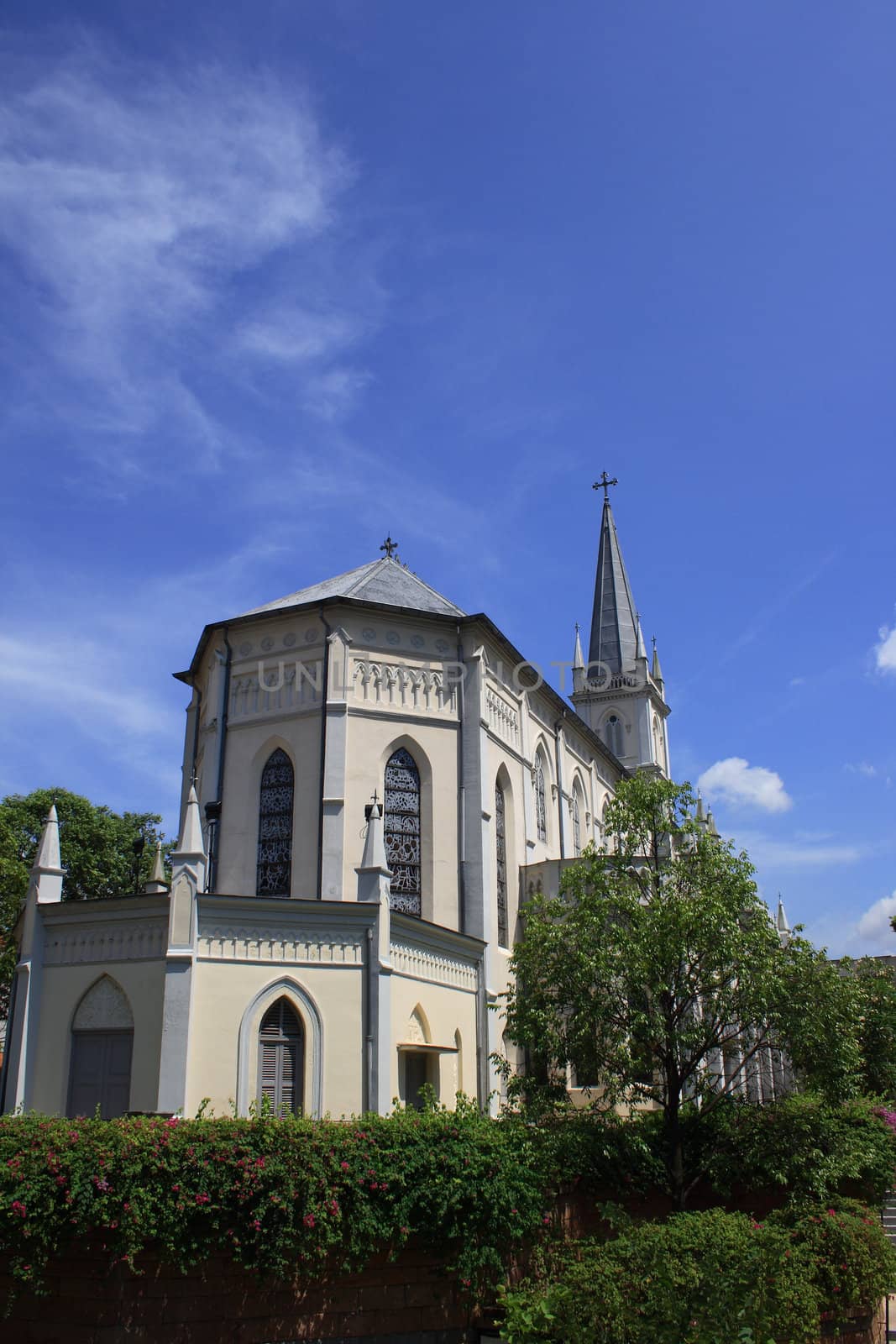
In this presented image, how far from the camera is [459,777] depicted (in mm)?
25703

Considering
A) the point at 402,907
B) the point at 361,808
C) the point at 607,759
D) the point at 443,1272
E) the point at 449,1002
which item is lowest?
the point at 443,1272

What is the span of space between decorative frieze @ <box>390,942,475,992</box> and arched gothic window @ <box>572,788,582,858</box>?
10.9 m

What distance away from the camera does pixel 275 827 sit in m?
24.7

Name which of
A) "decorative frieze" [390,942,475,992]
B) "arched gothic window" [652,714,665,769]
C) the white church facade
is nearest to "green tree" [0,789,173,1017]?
the white church facade

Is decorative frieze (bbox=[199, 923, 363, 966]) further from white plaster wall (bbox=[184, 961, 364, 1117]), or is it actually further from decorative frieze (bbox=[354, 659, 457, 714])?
decorative frieze (bbox=[354, 659, 457, 714])

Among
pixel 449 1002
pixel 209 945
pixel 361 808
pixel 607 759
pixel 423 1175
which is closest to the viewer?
pixel 423 1175

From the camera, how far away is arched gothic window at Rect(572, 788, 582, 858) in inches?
1355

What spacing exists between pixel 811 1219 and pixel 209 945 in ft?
34.2

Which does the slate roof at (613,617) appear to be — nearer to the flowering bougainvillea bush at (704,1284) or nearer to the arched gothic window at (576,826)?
the arched gothic window at (576,826)

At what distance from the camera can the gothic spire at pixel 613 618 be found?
58.5 metres

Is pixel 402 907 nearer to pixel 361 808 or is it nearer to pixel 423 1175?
pixel 361 808

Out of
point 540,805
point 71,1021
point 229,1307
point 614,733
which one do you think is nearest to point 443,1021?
point 71,1021

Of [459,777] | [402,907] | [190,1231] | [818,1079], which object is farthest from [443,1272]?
[459,777]

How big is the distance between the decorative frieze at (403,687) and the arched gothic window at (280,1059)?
8.29 m
